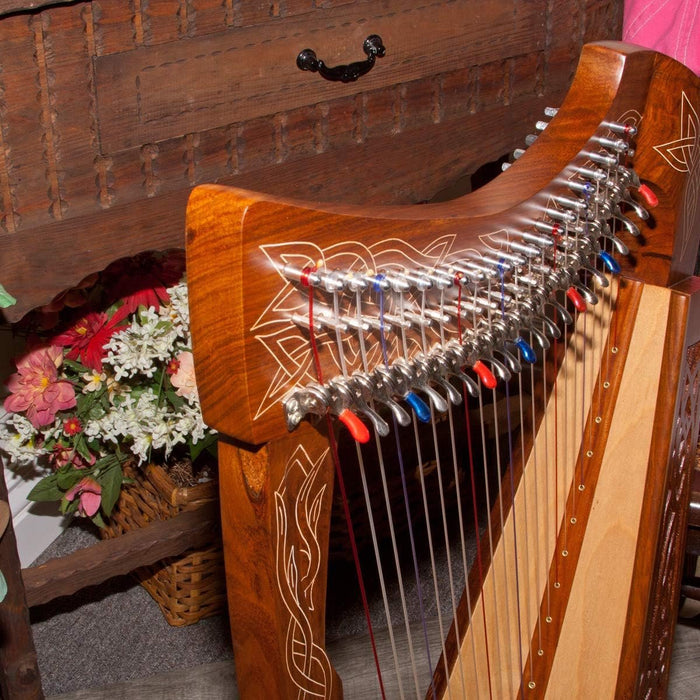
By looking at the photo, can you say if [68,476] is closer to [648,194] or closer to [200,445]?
[200,445]

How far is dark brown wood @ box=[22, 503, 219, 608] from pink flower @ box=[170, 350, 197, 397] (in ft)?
0.67

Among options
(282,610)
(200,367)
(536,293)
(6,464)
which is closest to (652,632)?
(536,293)

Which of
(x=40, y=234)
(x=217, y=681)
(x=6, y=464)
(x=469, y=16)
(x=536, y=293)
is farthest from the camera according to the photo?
(x=6, y=464)

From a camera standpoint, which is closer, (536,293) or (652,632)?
(536,293)

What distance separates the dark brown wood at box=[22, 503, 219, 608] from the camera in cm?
150

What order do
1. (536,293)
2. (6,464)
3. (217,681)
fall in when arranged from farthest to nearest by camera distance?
(6,464), (217,681), (536,293)

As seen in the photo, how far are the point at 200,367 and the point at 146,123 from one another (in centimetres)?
51

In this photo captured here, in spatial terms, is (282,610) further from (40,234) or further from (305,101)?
(305,101)

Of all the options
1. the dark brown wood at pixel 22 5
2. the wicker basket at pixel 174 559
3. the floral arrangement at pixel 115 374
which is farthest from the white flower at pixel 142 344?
the dark brown wood at pixel 22 5

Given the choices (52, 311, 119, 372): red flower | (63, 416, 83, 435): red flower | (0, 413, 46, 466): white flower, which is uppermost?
(52, 311, 119, 372): red flower

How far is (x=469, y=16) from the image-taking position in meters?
1.32

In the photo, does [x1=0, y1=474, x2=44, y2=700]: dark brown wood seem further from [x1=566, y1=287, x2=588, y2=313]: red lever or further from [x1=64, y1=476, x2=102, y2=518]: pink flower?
[x1=566, y1=287, x2=588, y2=313]: red lever

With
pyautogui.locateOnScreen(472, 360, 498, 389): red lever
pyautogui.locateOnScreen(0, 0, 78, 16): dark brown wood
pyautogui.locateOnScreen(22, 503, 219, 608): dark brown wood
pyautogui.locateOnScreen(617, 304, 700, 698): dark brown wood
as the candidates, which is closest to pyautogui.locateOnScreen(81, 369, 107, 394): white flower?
pyautogui.locateOnScreen(22, 503, 219, 608): dark brown wood

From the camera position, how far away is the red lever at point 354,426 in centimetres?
62
